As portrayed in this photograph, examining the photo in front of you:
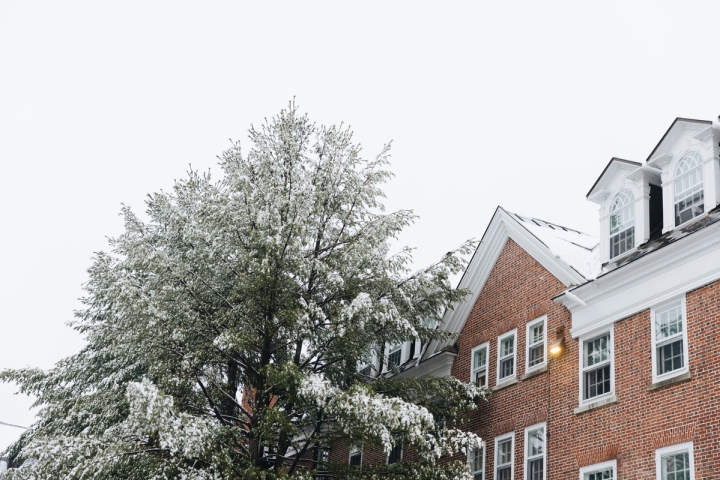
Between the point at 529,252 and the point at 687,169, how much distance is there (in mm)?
4860

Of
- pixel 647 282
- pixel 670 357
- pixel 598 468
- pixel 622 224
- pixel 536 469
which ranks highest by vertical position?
pixel 622 224

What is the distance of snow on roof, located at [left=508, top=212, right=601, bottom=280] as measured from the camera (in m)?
19.5

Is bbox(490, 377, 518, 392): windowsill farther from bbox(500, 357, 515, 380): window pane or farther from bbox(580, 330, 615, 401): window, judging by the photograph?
bbox(580, 330, 615, 401): window

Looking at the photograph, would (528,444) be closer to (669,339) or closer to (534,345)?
(534,345)

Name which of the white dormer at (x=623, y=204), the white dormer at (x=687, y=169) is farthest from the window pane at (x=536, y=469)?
the white dormer at (x=687, y=169)

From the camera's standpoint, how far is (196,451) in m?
16.3

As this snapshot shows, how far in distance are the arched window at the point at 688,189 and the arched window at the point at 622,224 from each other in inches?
54.5

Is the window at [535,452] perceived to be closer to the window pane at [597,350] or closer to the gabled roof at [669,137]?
the window pane at [597,350]

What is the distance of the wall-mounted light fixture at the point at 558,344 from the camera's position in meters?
18.7

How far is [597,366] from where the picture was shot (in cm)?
1777

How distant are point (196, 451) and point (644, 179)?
11.2 metres

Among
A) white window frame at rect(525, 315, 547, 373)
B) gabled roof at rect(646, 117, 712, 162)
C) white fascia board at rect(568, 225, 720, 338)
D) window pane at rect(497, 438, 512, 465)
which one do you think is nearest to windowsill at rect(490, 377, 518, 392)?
white window frame at rect(525, 315, 547, 373)

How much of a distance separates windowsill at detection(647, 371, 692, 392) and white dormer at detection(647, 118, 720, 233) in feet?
10.9

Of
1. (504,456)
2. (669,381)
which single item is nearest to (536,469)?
(504,456)
